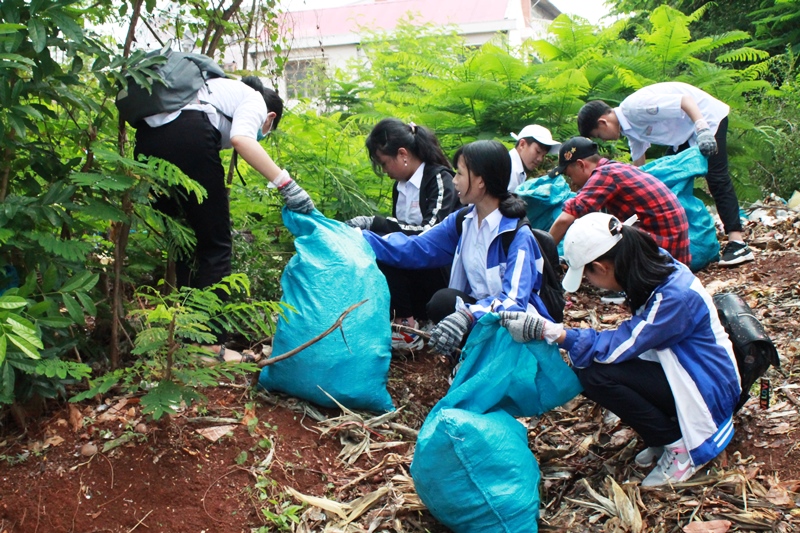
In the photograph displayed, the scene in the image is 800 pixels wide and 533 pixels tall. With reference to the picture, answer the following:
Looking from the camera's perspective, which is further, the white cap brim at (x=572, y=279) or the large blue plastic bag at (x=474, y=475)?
the white cap brim at (x=572, y=279)

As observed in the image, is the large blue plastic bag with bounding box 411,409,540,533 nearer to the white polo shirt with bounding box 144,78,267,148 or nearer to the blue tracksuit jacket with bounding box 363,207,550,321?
the blue tracksuit jacket with bounding box 363,207,550,321

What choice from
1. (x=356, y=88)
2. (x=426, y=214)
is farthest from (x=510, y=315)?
(x=356, y=88)

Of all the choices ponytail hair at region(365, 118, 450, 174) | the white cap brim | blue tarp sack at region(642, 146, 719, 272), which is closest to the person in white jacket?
blue tarp sack at region(642, 146, 719, 272)

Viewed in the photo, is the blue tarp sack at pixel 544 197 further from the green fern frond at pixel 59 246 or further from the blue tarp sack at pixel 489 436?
the green fern frond at pixel 59 246

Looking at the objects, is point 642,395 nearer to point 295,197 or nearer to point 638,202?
point 295,197

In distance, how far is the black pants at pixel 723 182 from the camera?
5.17 m

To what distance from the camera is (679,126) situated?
5.07 m

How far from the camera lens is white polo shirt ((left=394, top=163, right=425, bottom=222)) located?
160 inches

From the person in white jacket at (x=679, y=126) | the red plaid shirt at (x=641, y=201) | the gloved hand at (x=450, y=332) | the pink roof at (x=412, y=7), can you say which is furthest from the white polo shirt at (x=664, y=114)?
the pink roof at (x=412, y=7)

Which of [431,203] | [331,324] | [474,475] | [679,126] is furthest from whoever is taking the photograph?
[679,126]

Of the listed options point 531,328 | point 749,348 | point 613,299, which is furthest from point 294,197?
point 613,299

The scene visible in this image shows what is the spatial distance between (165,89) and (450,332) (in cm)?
163

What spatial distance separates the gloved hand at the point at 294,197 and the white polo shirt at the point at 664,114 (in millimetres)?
2697

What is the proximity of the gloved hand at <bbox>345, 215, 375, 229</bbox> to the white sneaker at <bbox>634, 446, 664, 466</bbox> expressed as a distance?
72.7 inches
